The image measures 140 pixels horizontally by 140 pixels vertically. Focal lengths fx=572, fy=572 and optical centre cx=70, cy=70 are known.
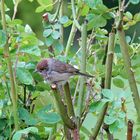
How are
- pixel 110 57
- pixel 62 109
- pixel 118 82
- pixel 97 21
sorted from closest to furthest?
pixel 62 109 → pixel 110 57 → pixel 97 21 → pixel 118 82

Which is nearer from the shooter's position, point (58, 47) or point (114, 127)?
point (114, 127)

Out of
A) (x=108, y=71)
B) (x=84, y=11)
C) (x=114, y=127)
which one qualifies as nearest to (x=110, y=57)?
(x=108, y=71)

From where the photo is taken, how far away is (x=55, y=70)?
46.4 inches

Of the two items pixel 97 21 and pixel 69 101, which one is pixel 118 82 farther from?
pixel 69 101

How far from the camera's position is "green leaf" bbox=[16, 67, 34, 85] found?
42.6 inches

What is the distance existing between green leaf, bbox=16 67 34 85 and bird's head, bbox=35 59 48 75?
0.02 m

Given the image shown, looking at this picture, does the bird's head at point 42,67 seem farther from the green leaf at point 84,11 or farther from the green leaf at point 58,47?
the green leaf at point 84,11

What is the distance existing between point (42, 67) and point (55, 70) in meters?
0.10

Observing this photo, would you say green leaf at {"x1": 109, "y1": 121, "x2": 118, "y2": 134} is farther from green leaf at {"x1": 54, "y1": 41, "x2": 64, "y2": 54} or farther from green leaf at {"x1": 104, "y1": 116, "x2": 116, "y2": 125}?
green leaf at {"x1": 54, "y1": 41, "x2": 64, "y2": 54}

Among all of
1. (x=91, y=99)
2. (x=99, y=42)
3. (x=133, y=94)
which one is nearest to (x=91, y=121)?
(x=99, y=42)

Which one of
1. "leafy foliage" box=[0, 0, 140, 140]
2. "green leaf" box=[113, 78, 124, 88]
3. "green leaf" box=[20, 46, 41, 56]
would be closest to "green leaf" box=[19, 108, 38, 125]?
"leafy foliage" box=[0, 0, 140, 140]

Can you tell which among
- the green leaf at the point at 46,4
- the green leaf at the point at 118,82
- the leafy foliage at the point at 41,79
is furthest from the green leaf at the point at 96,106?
the green leaf at the point at 46,4

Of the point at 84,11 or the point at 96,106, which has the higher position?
the point at 84,11

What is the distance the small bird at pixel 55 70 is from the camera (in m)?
1.08
